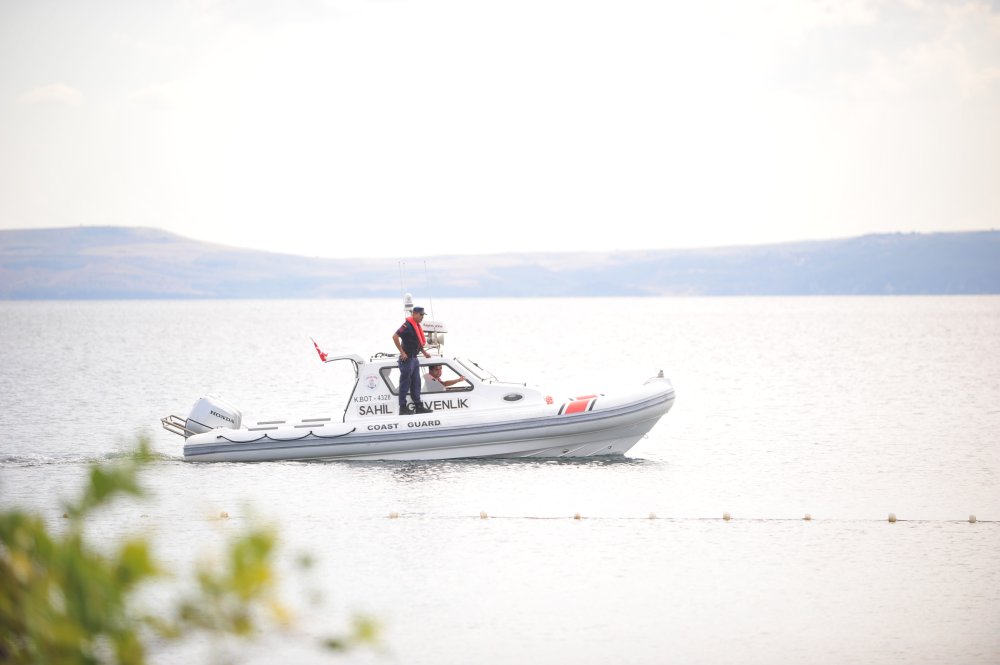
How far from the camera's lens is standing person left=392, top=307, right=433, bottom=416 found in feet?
62.0

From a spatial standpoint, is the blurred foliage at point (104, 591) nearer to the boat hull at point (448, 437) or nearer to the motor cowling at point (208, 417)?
the boat hull at point (448, 437)

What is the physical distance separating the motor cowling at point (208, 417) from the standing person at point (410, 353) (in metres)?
3.17

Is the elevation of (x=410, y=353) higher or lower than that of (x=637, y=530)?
higher

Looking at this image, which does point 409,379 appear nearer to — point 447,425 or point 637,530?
point 447,425

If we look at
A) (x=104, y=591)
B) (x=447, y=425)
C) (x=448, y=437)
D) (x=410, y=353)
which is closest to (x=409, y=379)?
(x=410, y=353)

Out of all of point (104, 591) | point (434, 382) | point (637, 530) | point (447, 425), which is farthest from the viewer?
point (434, 382)

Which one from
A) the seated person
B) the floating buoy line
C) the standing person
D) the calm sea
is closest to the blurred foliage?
the calm sea

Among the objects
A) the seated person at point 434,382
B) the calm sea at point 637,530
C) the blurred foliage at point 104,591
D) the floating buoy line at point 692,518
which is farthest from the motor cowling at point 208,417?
the blurred foliage at point 104,591

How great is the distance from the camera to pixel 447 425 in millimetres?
19250

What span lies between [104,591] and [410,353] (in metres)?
14.8

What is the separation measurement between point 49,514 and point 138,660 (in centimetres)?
1335

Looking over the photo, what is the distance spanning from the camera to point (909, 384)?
4041 centimetres

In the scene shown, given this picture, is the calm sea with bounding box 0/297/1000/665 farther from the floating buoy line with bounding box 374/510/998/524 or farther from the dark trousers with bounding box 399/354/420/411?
the dark trousers with bounding box 399/354/420/411

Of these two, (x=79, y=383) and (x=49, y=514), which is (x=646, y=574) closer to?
(x=49, y=514)
